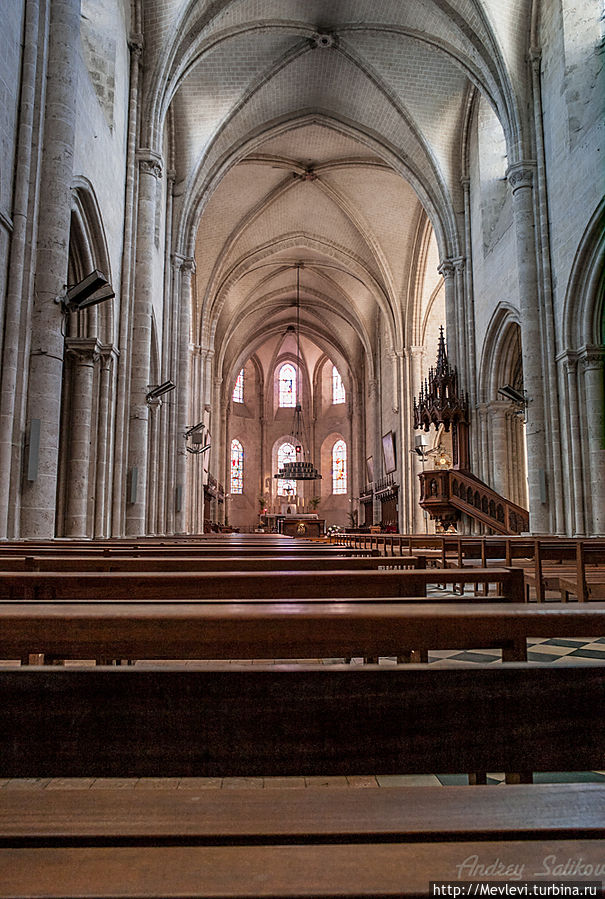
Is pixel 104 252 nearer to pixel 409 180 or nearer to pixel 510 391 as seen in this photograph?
pixel 510 391

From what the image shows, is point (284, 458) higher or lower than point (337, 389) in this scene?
lower

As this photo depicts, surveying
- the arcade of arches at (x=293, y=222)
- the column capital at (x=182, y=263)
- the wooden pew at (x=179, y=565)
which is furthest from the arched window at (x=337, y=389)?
the wooden pew at (x=179, y=565)

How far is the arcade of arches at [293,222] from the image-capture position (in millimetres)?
7215

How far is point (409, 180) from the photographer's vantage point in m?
18.3

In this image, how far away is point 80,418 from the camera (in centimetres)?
983

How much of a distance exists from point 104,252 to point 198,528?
12.4 m

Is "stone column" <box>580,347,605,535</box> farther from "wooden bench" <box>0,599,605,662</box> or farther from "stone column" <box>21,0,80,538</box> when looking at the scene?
"wooden bench" <box>0,599,605,662</box>

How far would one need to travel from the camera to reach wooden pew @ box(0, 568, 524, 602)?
2053mm

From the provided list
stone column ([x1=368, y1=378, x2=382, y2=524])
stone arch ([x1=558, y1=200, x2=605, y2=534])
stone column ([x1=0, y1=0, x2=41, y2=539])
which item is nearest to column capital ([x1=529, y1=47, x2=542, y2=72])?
stone arch ([x1=558, y1=200, x2=605, y2=534])

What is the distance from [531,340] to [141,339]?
725 centimetres

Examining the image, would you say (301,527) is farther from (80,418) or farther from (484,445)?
(80,418)

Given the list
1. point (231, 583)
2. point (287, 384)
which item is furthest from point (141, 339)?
point (287, 384)

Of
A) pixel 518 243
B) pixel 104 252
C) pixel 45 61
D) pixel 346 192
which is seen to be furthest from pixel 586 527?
pixel 346 192

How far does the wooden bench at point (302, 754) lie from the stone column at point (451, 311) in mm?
16990
